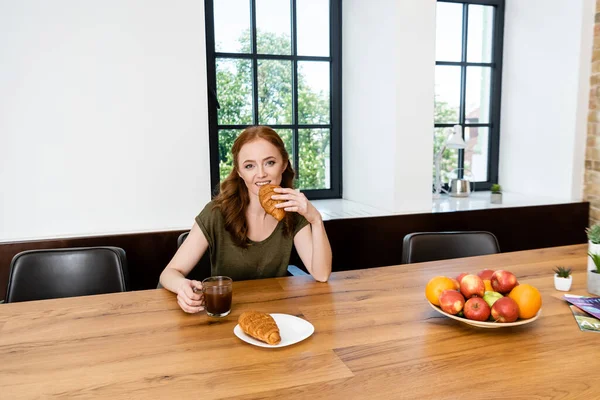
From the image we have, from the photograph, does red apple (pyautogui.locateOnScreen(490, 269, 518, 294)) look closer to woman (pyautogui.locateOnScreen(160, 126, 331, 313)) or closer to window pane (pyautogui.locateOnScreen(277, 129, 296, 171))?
woman (pyautogui.locateOnScreen(160, 126, 331, 313))

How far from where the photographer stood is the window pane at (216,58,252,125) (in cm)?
314

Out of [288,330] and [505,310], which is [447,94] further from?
[288,330]

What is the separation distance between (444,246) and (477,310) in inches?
37.7

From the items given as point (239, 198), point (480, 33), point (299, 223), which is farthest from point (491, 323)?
point (480, 33)

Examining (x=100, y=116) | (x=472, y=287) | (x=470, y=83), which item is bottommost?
(x=472, y=287)

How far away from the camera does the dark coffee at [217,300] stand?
140 cm

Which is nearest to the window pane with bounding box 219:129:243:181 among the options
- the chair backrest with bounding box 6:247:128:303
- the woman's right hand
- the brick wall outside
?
the chair backrest with bounding box 6:247:128:303

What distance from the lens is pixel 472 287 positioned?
4.43 feet

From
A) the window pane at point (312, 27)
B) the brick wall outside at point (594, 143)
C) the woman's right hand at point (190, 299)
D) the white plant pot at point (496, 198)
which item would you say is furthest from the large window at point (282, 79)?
the woman's right hand at point (190, 299)

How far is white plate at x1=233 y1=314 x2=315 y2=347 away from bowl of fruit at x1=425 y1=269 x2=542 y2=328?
0.35 meters

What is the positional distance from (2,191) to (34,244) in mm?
275

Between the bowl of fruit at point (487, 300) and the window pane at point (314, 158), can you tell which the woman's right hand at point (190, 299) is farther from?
the window pane at point (314, 158)

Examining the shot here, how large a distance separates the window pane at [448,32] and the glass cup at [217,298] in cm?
272

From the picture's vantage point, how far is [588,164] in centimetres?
335
